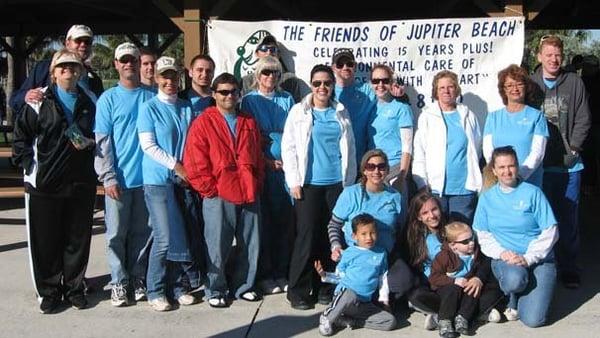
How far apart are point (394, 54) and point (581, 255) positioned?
2601 mm

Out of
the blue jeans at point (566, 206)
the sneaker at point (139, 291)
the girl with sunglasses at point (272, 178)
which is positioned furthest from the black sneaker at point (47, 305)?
the blue jeans at point (566, 206)

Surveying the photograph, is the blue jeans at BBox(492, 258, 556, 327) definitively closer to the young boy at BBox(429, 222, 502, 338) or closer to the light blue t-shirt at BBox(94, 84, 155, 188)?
the young boy at BBox(429, 222, 502, 338)

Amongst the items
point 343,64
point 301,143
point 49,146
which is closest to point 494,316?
point 301,143

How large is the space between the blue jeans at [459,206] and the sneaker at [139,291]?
2237mm

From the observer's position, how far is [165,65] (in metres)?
4.52

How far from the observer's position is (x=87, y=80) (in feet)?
16.2

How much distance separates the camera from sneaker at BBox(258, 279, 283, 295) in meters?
5.09

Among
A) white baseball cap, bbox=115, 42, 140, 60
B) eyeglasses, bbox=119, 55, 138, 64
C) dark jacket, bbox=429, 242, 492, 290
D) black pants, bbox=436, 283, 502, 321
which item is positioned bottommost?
black pants, bbox=436, 283, 502, 321

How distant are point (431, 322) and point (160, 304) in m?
1.84

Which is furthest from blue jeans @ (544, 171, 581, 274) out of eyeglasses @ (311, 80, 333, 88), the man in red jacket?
the man in red jacket

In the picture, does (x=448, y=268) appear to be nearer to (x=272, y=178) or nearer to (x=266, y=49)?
(x=272, y=178)

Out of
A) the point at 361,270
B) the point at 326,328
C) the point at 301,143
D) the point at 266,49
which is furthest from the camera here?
the point at 266,49

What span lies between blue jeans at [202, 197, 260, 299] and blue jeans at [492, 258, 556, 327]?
166 cm

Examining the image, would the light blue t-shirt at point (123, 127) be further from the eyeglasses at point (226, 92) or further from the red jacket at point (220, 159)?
the eyeglasses at point (226, 92)
